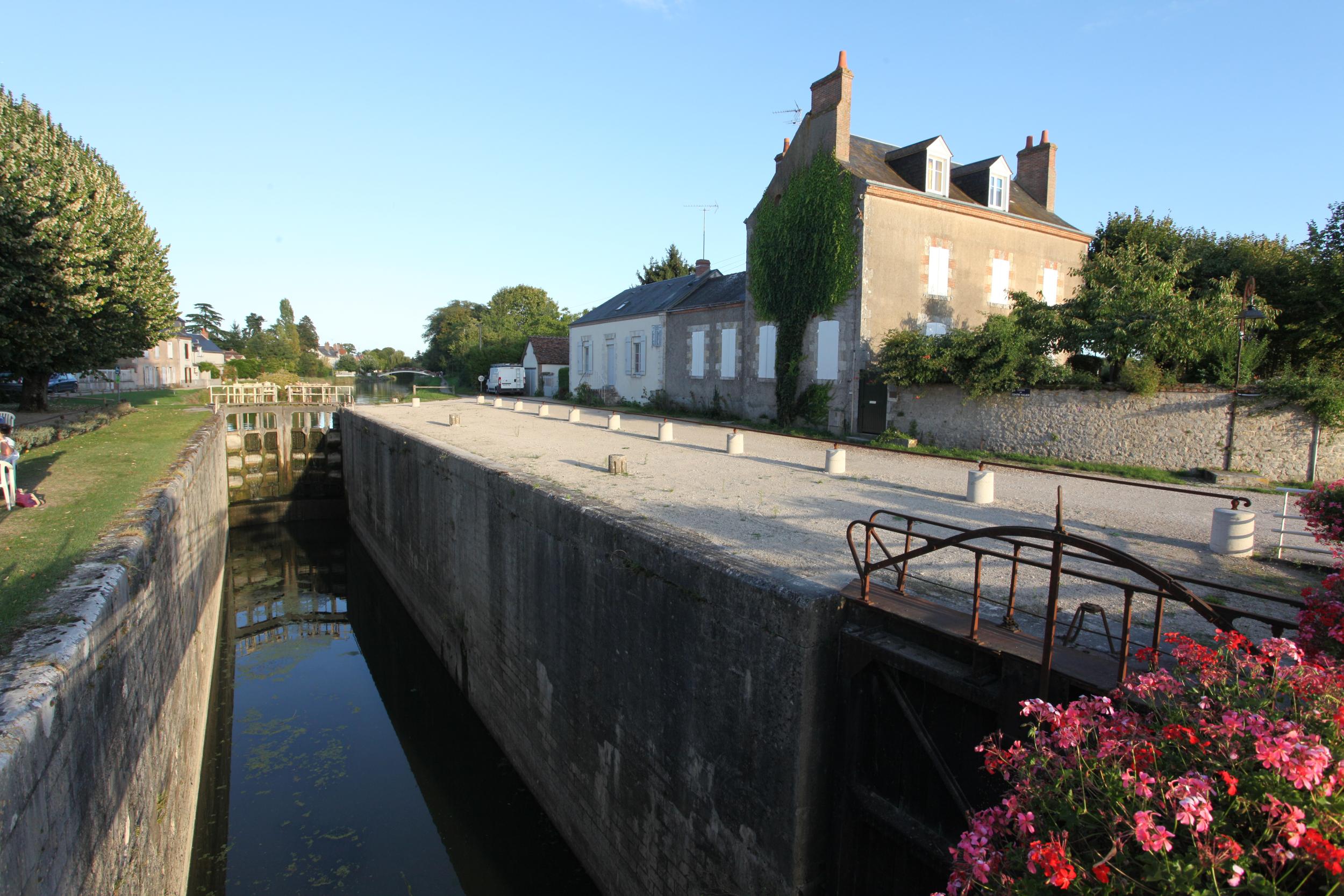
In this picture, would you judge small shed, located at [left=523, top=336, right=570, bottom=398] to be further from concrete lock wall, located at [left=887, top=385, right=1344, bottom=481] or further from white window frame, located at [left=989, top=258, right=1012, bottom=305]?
concrete lock wall, located at [left=887, top=385, right=1344, bottom=481]

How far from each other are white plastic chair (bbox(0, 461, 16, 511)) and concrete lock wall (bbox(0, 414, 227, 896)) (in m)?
1.24

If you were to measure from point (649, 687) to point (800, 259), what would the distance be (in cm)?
1624

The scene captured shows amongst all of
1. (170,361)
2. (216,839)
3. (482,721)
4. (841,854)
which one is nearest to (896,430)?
(482,721)

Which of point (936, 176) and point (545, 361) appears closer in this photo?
point (936, 176)

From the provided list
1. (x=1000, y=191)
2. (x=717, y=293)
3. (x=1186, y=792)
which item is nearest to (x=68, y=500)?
(x=1186, y=792)

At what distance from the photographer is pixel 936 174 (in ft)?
64.7

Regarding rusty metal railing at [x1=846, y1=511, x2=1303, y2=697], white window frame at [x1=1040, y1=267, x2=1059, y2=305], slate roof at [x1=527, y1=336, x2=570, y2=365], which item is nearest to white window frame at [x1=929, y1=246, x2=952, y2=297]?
white window frame at [x1=1040, y1=267, x2=1059, y2=305]

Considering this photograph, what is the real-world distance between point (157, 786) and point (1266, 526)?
1178 centimetres

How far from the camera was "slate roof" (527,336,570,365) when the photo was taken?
146 ft

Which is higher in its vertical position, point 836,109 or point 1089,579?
point 836,109

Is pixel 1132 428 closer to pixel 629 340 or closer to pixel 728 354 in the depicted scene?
pixel 728 354

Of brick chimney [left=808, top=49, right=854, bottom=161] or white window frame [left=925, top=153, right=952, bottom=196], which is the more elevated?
brick chimney [left=808, top=49, right=854, bottom=161]

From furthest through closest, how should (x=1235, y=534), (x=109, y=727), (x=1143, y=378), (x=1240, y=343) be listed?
(x=1240, y=343)
(x=1143, y=378)
(x=1235, y=534)
(x=109, y=727)

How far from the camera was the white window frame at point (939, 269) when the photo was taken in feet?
64.2
